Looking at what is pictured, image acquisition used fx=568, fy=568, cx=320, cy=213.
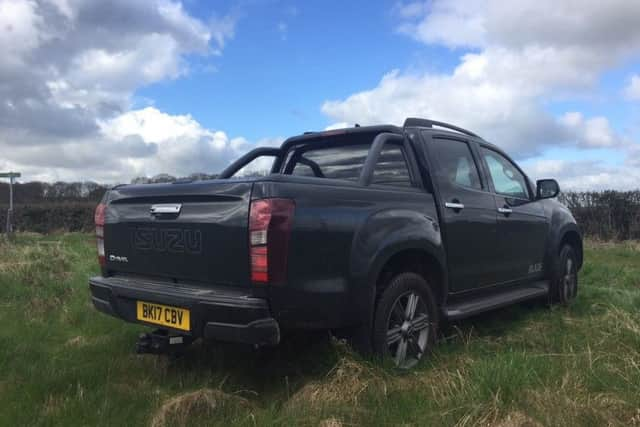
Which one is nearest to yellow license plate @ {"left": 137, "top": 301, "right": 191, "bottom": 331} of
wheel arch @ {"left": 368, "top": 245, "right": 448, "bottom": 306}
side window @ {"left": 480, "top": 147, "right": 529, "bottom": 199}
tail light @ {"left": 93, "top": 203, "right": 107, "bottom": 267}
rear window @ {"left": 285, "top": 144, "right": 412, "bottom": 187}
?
tail light @ {"left": 93, "top": 203, "right": 107, "bottom": 267}

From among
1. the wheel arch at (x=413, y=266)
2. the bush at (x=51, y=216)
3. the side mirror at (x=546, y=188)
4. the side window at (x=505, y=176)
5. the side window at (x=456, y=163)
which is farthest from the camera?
the bush at (x=51, y=216)

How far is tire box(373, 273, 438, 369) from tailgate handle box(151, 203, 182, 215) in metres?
1.41

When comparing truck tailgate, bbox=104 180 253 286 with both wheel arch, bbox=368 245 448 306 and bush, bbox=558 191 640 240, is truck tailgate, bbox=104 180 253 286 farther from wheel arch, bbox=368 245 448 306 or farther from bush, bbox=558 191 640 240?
bush, bbox=558 191 640 240

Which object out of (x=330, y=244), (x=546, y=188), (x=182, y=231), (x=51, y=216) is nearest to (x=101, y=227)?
(x=182, y=231)

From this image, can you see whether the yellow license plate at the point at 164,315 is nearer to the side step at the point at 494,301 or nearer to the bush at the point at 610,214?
the side step at the point at 494,301

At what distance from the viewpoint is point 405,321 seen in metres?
3.94

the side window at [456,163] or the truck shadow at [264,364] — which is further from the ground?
the side window at [456,163]

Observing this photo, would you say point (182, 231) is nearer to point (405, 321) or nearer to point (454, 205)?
point (405, 321)

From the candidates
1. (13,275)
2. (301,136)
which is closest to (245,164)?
(301,136)

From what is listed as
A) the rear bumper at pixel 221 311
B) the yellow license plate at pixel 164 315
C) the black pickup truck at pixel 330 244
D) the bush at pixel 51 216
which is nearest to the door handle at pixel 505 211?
the black pickup truck at pixel 330 244

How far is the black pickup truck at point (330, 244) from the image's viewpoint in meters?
3.12

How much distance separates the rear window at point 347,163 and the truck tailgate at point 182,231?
1.42 metres

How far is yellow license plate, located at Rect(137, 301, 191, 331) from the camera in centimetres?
330

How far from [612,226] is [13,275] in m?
13.6
